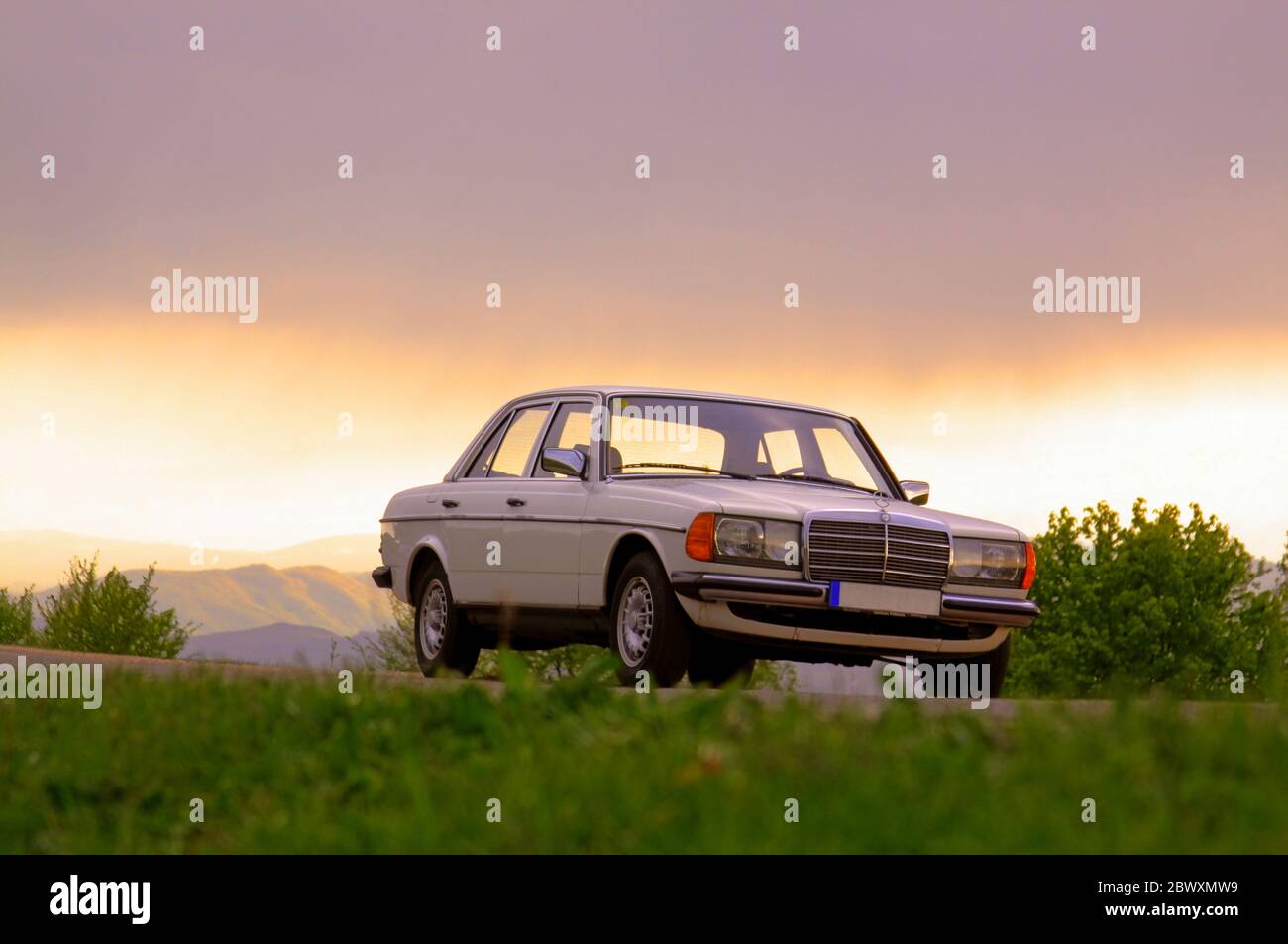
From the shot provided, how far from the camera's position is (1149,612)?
4859 cm

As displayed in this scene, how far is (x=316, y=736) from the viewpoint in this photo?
7156mm

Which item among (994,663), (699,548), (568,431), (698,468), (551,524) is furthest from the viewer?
(568,431)

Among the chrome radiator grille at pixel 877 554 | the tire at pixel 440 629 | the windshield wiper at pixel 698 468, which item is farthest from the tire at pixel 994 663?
the tire at pixel 440 629

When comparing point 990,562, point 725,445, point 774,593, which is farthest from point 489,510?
point 990,562

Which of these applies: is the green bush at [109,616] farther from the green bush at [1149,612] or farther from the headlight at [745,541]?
the headlight at [745,541]

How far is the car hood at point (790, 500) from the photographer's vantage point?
10.5m

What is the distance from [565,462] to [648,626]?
1.46 m

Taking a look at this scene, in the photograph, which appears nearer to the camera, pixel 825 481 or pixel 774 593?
pixel 774 593

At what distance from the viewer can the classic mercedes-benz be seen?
1034 centimetres

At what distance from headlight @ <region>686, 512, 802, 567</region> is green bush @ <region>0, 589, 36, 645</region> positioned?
38660 mm

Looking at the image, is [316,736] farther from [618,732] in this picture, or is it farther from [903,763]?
[903,763]

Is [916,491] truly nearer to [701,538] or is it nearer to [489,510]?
[701,538]

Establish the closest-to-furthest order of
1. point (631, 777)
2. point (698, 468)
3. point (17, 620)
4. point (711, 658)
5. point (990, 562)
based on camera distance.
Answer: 1. point (631, 777)
2. point (711, 658)
3. point (990, 562)
4. point (698, 468)
5. point (17, 620)
